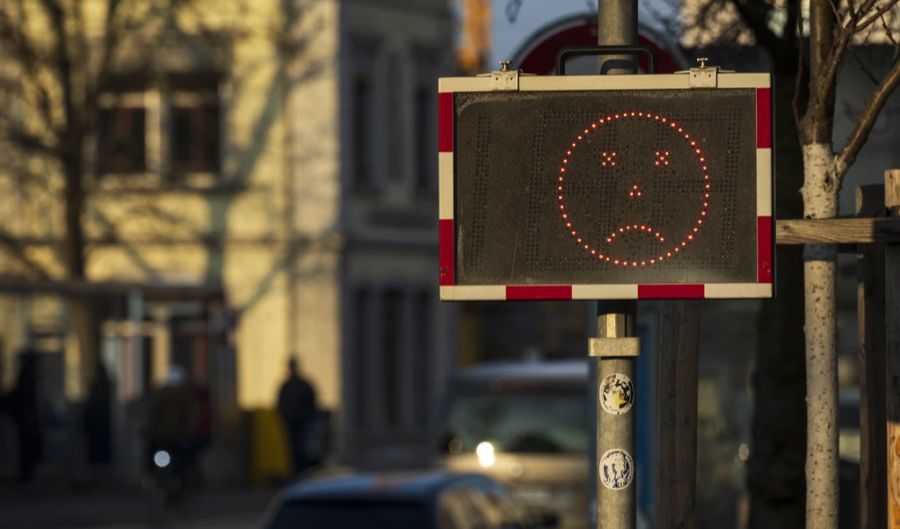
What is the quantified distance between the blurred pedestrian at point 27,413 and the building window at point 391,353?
1025cm

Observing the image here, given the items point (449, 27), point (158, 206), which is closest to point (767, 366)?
point (158, 206)

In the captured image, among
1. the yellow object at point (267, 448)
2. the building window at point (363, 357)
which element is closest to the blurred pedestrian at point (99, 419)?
the yellow object at point (267, 448)

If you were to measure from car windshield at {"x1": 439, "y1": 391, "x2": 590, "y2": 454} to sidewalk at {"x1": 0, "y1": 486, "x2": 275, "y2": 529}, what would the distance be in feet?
20.5

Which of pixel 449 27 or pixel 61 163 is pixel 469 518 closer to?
pixel 61 163

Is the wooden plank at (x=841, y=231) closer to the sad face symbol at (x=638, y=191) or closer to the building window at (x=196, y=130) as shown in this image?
the sad face symbol at (x=638, y=191)

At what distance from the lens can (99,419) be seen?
104 feet

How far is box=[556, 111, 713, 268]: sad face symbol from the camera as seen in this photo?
6.29 meters

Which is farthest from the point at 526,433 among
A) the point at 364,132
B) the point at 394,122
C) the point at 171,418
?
the point at 394,122

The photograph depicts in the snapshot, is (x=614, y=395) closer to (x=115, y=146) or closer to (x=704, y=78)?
(x=704, y=78)

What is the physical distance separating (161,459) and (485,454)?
7.56 m

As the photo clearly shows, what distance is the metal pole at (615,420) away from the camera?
660cm

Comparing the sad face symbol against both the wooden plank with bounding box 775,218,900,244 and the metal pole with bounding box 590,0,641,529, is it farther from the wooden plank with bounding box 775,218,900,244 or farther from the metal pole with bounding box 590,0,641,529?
the wooden plank with bounding box 775,218,900,244

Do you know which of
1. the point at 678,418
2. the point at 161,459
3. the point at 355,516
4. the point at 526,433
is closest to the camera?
the point at 678,418

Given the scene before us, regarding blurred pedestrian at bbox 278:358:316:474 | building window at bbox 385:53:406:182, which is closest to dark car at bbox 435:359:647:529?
blurred pedestrian at bbox 278:358:316:474
